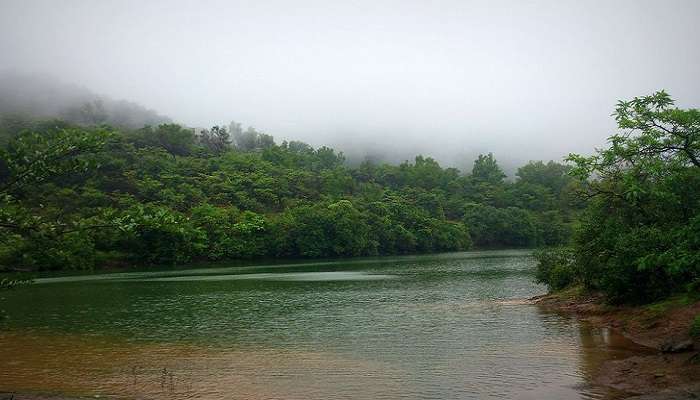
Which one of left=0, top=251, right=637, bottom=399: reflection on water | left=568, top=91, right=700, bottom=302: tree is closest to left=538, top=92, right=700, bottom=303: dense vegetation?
left=568, top=91, right=700, bottom=302: tree

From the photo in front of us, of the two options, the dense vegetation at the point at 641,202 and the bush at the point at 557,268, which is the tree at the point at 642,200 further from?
the bush at the point at 557,268

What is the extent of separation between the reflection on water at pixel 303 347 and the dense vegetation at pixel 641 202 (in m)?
3.88

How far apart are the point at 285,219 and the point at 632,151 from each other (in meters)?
101

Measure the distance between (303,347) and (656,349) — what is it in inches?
626

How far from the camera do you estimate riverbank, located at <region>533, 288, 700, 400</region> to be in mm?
16486

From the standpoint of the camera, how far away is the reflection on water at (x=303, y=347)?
18.6m

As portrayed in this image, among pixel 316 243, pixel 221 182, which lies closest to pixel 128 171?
pixel 221 182

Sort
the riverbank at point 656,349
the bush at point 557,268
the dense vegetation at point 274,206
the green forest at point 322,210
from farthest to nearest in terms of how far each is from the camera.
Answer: the dense vegetation at point 274,206 < the bush at point 557,268 < the riverbank at point 656,349 < the green forest at point 322,210

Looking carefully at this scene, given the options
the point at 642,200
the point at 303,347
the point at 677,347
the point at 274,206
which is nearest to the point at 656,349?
the point at 677,347

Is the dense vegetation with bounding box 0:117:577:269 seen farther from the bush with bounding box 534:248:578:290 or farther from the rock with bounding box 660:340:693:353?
the rock with bounding box 660:340:693:353

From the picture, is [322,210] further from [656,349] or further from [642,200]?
[656,349]

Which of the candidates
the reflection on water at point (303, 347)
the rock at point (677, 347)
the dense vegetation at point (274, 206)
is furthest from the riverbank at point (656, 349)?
the dense vegetation at point (274, 206)

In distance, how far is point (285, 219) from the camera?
12144 centimetres

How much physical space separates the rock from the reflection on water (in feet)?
7.61
